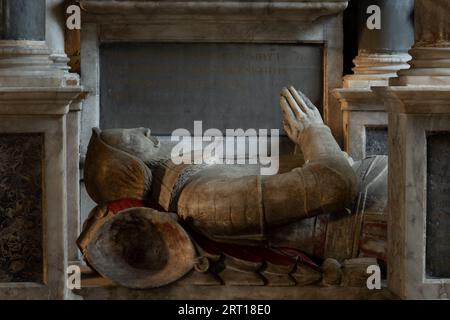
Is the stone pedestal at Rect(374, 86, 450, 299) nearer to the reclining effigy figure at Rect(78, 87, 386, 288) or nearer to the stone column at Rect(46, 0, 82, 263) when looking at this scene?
the reclining effigy figure at Rect(78, 87, 386, 288)

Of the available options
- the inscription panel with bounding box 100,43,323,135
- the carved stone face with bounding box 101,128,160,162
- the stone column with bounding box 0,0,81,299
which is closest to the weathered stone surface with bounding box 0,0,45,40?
the stone column with bounding box 0,0,81,299

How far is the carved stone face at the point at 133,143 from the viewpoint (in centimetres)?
859

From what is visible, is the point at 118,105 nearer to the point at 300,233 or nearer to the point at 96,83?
the point at 96,83

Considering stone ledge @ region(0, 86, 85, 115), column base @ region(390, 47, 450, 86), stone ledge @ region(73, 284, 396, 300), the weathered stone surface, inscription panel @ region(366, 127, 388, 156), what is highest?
the weathered stone surface

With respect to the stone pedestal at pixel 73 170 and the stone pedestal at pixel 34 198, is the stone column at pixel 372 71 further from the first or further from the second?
the stone pedestal at pixel 34 198

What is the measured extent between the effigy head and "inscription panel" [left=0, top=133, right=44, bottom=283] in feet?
2.15

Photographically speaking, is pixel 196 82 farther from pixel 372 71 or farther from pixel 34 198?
pixel 34 198

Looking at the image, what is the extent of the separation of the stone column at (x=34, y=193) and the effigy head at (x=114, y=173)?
2.01 feet

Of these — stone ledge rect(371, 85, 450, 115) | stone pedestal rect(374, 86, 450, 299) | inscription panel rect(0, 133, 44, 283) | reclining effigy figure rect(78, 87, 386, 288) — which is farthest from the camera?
reclining effigy figure rect(78, 87, 386, 288)

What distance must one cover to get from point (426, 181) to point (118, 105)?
139 inches

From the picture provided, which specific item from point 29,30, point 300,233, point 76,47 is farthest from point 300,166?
point 76,47

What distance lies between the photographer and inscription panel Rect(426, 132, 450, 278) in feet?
25.7

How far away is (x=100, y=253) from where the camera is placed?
27.2 ft

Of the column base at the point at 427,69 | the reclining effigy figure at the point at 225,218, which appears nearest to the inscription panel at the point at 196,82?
the reclining effigy figure at the point at 225,218
